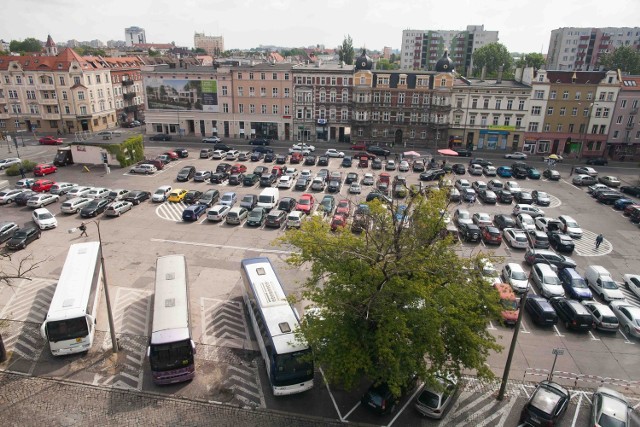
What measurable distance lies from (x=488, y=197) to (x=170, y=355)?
41.5m

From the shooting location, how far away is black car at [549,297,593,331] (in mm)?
27516

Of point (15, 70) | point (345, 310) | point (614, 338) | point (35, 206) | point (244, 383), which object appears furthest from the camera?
point (15, 70)

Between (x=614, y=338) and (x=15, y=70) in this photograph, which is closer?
(x=614, y=338)

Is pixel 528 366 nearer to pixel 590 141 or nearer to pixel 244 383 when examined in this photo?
pixel 244 383

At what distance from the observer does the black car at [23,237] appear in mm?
35781

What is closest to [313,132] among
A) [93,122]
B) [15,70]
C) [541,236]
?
[93,122]

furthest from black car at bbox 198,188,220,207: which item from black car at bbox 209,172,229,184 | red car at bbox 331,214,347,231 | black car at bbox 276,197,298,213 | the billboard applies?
the billboard

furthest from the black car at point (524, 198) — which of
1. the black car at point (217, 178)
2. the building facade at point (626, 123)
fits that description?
the black car at point (217, 178)

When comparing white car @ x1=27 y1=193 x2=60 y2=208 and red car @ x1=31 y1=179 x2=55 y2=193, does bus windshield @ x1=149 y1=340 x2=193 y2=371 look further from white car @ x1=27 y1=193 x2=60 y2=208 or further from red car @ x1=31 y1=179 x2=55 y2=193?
red car @ x1=31 y1=179 x2=55 y2=193

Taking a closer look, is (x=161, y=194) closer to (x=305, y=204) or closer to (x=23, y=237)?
(x=23, y=237)

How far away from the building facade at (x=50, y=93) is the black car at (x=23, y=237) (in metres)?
53.6

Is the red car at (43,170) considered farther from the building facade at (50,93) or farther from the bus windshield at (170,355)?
the bus windshield at (170,355)

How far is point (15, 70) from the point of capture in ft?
264

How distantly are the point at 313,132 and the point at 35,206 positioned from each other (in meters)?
48.5
